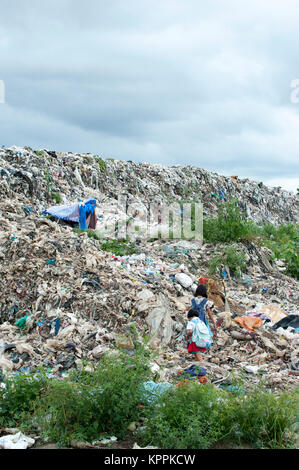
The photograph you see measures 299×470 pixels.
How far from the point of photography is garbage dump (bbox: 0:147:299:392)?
4.76 m

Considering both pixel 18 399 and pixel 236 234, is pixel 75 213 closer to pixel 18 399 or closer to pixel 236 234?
pixel 236 234

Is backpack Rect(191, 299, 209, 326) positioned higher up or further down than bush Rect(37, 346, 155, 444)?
higher up

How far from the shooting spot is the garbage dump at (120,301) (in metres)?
4.76

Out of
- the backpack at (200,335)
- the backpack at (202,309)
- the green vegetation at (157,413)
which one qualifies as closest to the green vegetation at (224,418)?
the green vegetation at (157,413)

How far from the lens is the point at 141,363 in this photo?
9.70 ft

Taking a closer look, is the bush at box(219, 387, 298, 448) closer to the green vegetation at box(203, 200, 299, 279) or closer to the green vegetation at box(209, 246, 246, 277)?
the green vegetation at box(209, 246, 246, 277)

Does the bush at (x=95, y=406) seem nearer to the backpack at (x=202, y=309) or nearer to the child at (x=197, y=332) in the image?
the child at (x=197, y=332)

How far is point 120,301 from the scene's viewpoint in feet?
19.2

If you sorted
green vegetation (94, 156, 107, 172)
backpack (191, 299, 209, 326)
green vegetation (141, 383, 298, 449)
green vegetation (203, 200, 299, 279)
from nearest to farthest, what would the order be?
green vegetation (141, 383, 298, 449) < backpack (191, 299, 209, 326) < green vegetation (203, 200, 299, 279) < green vegetation (94, 156, 107, 172)

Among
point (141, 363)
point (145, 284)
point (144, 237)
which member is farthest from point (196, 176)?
point (141, 363)

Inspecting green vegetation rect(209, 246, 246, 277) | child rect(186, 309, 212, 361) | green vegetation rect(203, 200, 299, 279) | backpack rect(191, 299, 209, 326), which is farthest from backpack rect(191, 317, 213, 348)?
green vegetation rect(203, 200, 299, 279)

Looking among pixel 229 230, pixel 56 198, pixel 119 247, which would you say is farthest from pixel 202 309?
pixel 56 198

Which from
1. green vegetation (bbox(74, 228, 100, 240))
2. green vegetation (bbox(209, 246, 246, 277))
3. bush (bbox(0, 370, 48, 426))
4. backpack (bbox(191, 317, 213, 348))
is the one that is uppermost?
green vegetation (bbox(74, 228, 100, 240))
